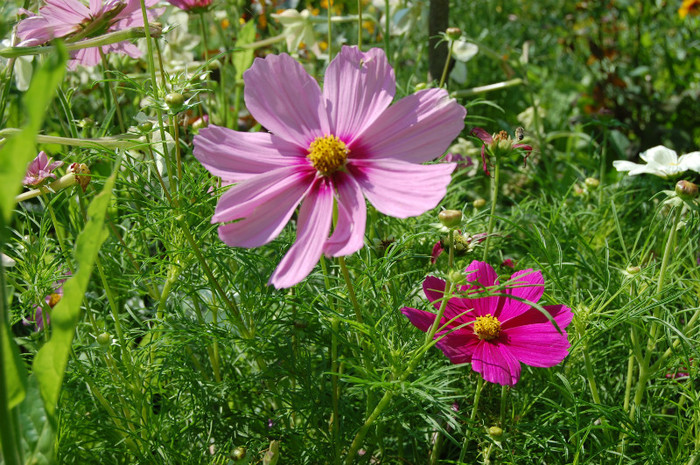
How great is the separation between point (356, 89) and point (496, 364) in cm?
30

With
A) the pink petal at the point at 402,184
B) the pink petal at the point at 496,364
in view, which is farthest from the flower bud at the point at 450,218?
the pink petal at the point at 496,364

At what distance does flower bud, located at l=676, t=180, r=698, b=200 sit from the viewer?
2.27 ft

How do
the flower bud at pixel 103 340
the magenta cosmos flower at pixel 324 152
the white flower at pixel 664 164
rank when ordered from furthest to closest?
the white flower at pixel 664 164, the flower bud at pixel 103 340, the magenta cosmos flower at pixel 324 152

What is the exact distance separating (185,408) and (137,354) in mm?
93

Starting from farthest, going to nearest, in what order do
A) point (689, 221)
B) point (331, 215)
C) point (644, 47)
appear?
1. point (644, 47)
2. point (689, 221)
3. point (331, 215)

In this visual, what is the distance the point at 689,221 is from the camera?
0.89 m

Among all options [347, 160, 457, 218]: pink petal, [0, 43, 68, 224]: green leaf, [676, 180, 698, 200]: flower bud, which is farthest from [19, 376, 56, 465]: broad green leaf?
[676, 180, 698, 200]: flower bud

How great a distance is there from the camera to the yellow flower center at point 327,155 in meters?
0.59

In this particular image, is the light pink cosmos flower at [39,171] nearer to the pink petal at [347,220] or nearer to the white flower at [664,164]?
the pink petal at [347,220]

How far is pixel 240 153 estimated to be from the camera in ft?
1.91

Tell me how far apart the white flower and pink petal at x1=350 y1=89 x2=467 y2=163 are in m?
0.40

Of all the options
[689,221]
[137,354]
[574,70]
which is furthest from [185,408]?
[574,70]

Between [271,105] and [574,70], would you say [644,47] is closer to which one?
[574,70]

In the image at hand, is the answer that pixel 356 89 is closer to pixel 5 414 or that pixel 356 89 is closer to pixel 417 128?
pixel 417 128
